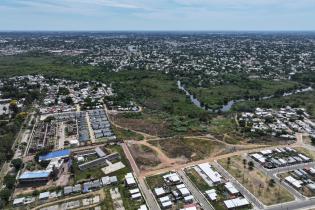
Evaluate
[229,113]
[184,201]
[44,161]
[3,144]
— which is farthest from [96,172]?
[229,113]

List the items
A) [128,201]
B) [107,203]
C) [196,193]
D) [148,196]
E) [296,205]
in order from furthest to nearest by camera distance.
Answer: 1. [196,193]
2. [148,196]
3. [128,201]
4. [107,203]
5. [296,205]

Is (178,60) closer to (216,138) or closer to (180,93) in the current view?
(180,93)

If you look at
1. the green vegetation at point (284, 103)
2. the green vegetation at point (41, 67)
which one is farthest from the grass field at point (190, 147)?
the green vegetation at point (41, 67)

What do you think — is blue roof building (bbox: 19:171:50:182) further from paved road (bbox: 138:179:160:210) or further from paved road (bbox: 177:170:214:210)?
paved road (bbox: 177:170:214:210)

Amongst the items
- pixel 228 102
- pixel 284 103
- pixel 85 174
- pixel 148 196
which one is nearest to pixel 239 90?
pixel 228 102

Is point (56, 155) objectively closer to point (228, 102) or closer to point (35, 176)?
point (35, 176)

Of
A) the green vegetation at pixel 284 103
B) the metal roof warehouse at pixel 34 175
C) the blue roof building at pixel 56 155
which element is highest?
the green vegetation at pixel 284 103

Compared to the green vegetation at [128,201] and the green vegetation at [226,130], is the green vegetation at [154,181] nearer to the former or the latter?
the green vegetation at [128,201]
